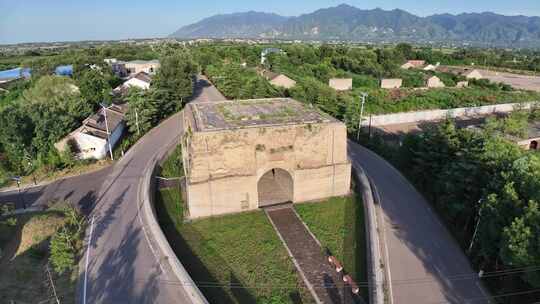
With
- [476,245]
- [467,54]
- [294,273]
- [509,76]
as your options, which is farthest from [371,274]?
[467,54]

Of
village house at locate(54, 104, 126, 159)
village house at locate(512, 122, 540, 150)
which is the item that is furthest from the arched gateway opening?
village house at locate(512, 122, 540, 150)

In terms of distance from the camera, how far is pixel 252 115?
2305 cm

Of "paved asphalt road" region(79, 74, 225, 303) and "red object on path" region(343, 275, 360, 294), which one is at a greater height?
"paved asphalt road" region(79, 74, 225, 303)

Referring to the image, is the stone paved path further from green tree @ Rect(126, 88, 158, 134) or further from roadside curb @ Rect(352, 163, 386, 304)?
green tree @ Rect(126, 88, 158, 134)

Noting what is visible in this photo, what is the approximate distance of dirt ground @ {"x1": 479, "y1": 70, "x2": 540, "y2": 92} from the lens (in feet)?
234

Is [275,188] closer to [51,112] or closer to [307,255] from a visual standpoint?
[307,255]

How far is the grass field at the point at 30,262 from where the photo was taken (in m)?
14.4

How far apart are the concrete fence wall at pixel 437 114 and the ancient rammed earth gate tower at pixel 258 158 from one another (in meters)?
21.0

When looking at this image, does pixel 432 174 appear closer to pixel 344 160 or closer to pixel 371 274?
pixel 344 160

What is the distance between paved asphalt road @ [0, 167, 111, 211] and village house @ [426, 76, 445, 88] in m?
62.1

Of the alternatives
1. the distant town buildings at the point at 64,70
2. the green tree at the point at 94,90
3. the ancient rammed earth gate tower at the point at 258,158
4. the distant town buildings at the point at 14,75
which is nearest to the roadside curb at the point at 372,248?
the ancient rammed earth gate tower at the point at 258,158

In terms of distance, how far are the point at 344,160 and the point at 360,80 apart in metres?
47.4

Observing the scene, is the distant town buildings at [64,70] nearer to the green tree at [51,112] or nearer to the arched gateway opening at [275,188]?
the green tree at [51,112]

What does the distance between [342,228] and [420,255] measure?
4539 mm
